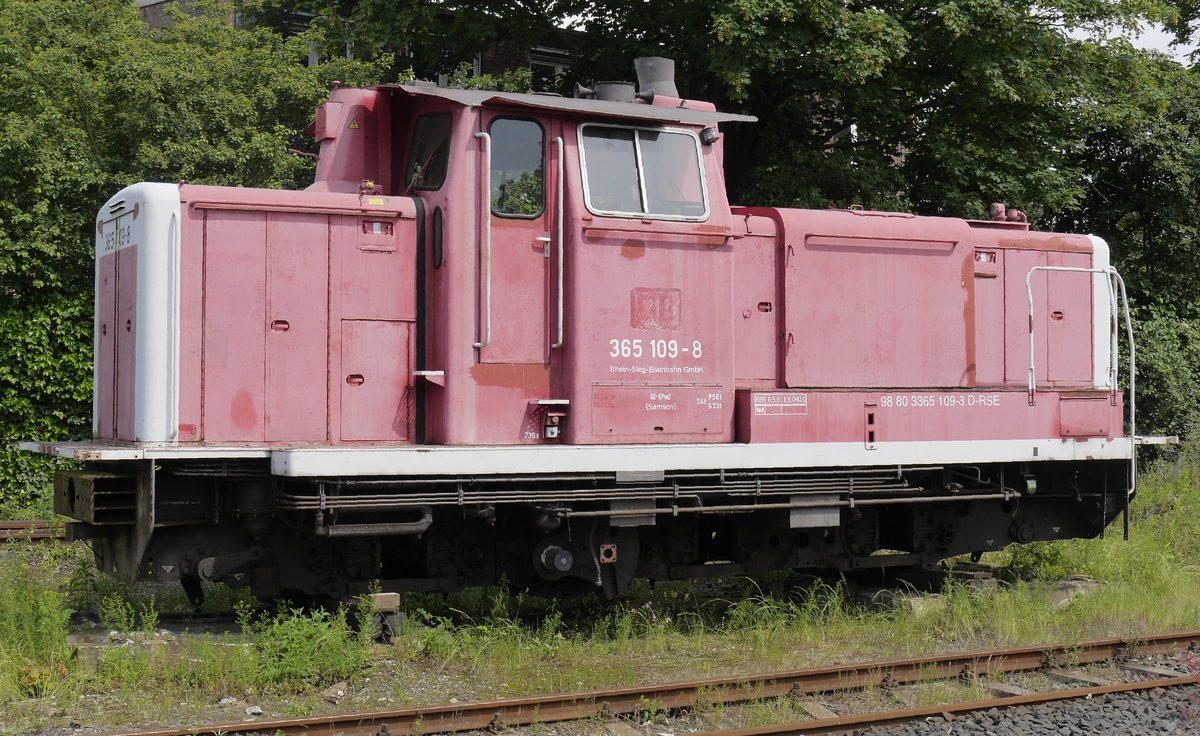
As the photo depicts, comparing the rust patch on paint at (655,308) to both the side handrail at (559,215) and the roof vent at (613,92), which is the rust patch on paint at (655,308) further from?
the roof vent at (613,92)

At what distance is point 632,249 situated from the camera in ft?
24.3

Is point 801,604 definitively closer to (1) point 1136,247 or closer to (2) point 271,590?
(2) point 271,590

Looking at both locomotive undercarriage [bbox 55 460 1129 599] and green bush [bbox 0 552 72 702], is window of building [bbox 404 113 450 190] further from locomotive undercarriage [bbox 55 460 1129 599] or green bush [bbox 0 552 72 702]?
green bush [bbox 0 552 72 702]

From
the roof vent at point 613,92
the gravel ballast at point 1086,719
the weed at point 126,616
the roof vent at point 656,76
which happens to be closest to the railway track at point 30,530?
the weed at point 126,616

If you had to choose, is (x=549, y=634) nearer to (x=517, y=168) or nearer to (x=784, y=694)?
(x=784, y=694)

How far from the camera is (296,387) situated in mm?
7082

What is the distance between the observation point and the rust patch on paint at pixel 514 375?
23.5ft

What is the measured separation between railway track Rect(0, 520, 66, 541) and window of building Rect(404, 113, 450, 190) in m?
5.28

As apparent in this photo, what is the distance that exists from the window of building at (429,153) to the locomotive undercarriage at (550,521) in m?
2.02

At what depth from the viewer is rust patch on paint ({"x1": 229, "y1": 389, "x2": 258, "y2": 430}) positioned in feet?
22.7

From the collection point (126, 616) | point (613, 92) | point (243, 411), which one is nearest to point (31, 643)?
point (126, 616)

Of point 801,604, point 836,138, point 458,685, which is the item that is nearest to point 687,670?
point 458,685

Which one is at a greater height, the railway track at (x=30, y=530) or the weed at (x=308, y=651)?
the railway track at (x=30, y=530)

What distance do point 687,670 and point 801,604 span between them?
217 cm
